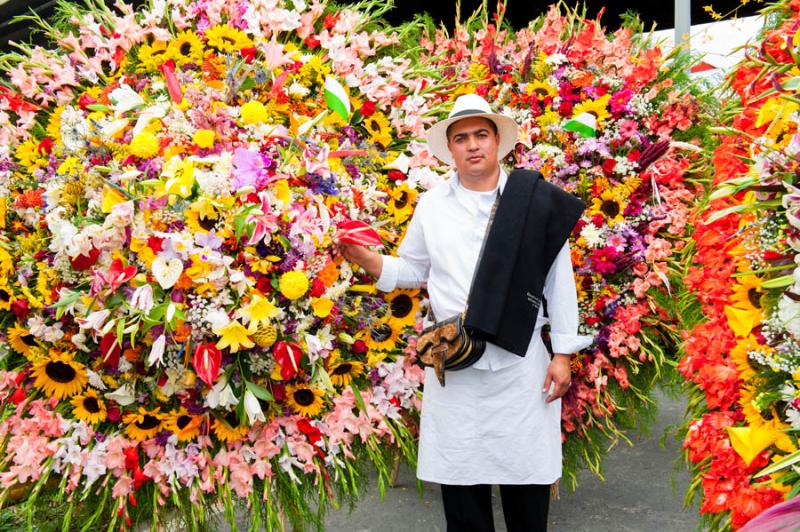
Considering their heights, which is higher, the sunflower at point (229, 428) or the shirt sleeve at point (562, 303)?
the shirt sleeve at point (562, 303)

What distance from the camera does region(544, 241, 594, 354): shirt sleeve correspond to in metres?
2.40

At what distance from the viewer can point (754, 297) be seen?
181 centimetres

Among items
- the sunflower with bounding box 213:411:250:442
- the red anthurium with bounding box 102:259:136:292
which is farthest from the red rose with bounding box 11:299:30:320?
the sunflower with bounding box 213:411:250:442

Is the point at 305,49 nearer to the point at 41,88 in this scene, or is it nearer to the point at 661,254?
the point at 41,88

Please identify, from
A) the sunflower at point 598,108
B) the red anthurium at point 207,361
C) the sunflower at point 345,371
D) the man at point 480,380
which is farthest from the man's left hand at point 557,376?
the sunflower at point 598,108

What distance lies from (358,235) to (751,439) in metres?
1.20

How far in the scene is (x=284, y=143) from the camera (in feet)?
7.55

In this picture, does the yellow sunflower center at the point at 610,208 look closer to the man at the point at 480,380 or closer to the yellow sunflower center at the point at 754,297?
the man at the point at 480,380

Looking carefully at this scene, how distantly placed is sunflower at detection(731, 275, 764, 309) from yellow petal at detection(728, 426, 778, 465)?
31cm

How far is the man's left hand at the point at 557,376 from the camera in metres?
2.39

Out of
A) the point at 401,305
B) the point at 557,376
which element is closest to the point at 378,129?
the point at 401,305

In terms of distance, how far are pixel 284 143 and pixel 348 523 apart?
6.91 ft

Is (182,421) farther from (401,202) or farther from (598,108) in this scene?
(598,108)

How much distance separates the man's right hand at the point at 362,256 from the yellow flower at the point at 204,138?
0.49m
